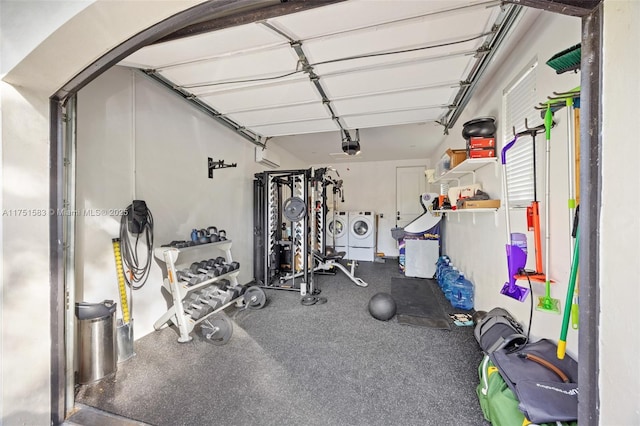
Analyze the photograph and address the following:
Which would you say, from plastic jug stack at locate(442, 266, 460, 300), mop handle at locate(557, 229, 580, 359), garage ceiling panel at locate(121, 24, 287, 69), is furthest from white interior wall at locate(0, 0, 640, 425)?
plastic jug stack at locate(442, 266, 460, 300)

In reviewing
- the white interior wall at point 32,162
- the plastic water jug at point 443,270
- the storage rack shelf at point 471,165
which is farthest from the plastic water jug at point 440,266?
the white interior wall at point 32,162

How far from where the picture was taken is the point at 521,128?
6.74 ft

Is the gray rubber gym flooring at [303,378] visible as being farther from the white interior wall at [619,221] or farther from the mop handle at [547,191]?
the white interior wall at [619,221]

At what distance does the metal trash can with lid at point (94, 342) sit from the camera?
6.15 feet

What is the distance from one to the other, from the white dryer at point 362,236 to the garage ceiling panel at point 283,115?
3.61 meters

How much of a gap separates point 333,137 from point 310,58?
9.28 ft

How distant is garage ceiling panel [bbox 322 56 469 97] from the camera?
2053mm

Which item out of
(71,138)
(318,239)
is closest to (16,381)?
(71,138)

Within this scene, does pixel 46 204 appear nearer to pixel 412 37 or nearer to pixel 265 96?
pixel 265 96

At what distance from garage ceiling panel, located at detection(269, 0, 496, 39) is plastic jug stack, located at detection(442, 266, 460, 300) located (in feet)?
10.5

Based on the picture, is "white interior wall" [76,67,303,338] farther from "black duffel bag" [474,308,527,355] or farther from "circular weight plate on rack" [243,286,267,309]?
"black duffel bag" [474,308,527,355]

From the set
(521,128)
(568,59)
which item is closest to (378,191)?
(521,128)

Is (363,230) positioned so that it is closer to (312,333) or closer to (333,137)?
(333,137)

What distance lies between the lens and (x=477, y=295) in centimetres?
309
